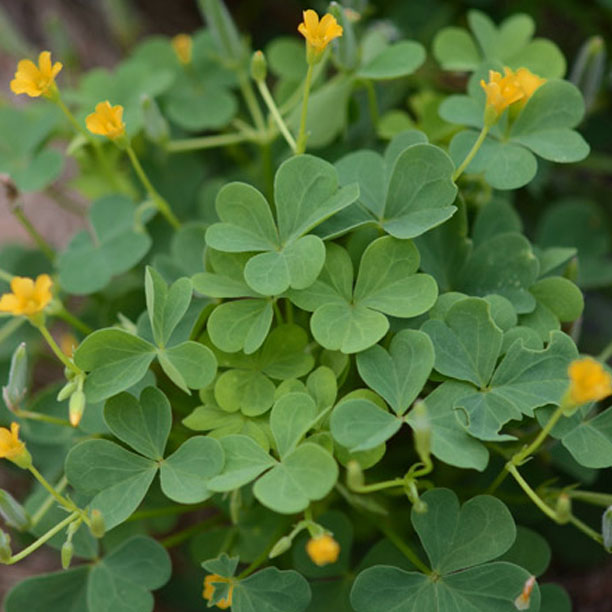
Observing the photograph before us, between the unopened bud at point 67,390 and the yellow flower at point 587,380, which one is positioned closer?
the yellow flower at point 587,380

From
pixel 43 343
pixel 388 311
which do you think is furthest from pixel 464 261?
pixel 43 343

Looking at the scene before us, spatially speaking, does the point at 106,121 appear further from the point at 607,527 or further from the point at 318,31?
the point at 607,527

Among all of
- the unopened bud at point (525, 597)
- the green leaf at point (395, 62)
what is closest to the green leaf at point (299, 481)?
the unopened bud at point (525, 597)

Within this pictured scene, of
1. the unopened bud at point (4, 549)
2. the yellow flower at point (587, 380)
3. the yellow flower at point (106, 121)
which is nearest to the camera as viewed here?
the yellow flower at point (587, 380)

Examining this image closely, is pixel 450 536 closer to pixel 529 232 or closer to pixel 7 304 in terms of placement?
pixel 7 304

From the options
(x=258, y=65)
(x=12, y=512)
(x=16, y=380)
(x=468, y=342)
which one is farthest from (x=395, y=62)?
(x=12, y=512)

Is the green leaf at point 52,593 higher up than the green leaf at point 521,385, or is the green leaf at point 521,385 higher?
the green leaf at point 521,385

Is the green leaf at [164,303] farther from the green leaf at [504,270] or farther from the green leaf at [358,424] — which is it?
the green leaf at [504,270]

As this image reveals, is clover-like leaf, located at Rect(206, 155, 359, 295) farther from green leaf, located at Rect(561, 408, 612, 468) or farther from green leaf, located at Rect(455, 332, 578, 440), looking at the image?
green leaf, located at Rect(561, 408, 612, 468)
